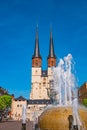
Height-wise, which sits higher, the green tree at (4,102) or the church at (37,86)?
the church at (37,86)

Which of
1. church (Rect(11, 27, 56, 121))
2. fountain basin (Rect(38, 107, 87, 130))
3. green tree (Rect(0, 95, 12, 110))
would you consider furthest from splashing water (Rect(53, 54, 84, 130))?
church (Rect(11, 27, 56, 121))

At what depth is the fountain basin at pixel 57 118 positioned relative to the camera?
12.5 m

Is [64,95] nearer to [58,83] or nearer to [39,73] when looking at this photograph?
[58,83]

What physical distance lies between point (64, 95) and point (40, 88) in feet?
543

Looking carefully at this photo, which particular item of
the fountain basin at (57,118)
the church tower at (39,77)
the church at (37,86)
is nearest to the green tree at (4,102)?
the church at (37,86)

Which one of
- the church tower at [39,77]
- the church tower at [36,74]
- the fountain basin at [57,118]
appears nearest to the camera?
the fountain basin at [57,118]

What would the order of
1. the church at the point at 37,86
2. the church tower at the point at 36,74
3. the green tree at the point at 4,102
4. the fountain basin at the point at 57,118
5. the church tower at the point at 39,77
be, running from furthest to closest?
1. the church tower at the point at 39,77
2. the church tower at the point at 36,74
3. the church at the point at 37,86
4. the green tree at the point at 4,102
5. the fountain basin at the point at 57,118

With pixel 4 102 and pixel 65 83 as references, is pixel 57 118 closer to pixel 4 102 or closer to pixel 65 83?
pixel 65 83

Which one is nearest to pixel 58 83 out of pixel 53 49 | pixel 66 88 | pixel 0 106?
pixel 66 88

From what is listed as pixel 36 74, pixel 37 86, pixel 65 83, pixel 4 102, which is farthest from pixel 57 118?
pixel 36 74

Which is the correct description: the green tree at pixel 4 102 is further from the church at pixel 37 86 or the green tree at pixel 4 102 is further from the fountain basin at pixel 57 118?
the fountain basin at pixel 57 118

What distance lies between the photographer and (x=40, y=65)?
188 metres

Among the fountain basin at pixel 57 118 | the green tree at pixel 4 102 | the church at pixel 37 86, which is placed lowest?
the fountain basin at pixel 57 118

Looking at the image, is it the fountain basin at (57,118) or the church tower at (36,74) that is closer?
the fountain basin at (57,118)
